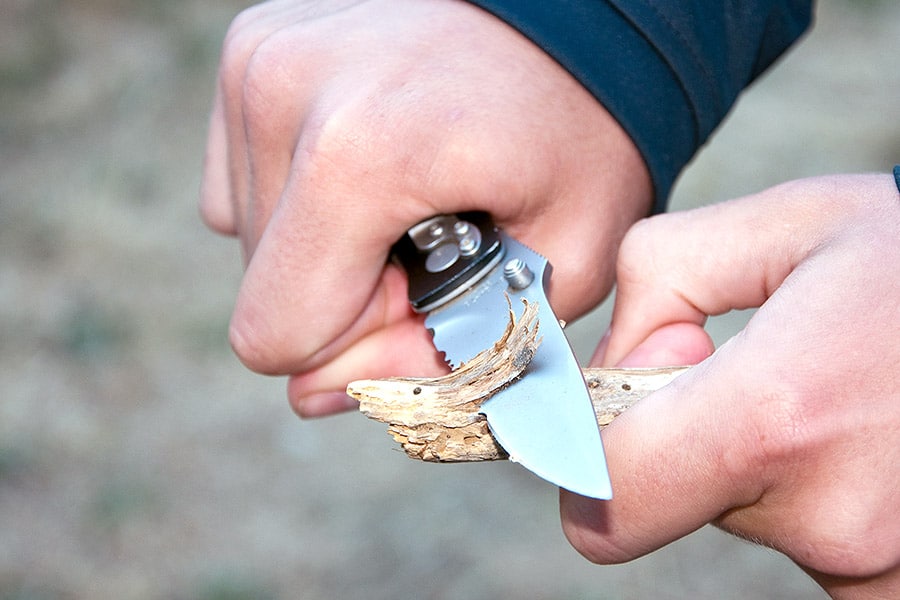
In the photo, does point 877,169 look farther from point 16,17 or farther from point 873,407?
point 16,17

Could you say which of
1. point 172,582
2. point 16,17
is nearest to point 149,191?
point 16,17

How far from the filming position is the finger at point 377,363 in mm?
1536

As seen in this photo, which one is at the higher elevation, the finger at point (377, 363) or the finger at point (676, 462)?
the finger at point (676, 462)

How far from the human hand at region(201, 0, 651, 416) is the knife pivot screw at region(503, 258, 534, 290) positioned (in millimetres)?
119

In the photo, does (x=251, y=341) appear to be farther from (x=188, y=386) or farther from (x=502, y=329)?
(x=188, y=386)

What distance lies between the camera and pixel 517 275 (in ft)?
4.25

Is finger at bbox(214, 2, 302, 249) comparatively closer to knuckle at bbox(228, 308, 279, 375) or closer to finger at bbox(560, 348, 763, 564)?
knuckle at bbox(228, 308, 279, 375)

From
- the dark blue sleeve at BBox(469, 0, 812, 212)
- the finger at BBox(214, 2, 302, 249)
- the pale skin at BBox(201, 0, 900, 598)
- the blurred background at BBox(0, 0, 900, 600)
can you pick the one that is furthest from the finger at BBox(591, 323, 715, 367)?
the blurred background at BBox(0, 0, 900, 600)

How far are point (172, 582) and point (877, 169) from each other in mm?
3506

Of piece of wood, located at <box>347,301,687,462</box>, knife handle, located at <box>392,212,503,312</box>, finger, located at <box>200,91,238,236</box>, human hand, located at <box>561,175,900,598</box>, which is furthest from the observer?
finger, located at <box>200,91,238,236</box>

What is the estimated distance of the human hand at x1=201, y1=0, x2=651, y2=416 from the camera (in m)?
1.34

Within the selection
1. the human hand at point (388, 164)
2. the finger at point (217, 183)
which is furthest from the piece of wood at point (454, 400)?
the finger at point (217, 183)

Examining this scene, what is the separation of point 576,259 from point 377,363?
0.36m

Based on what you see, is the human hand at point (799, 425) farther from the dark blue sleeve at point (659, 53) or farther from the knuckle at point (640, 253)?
the dark blue sleeve at point (659, 53)
